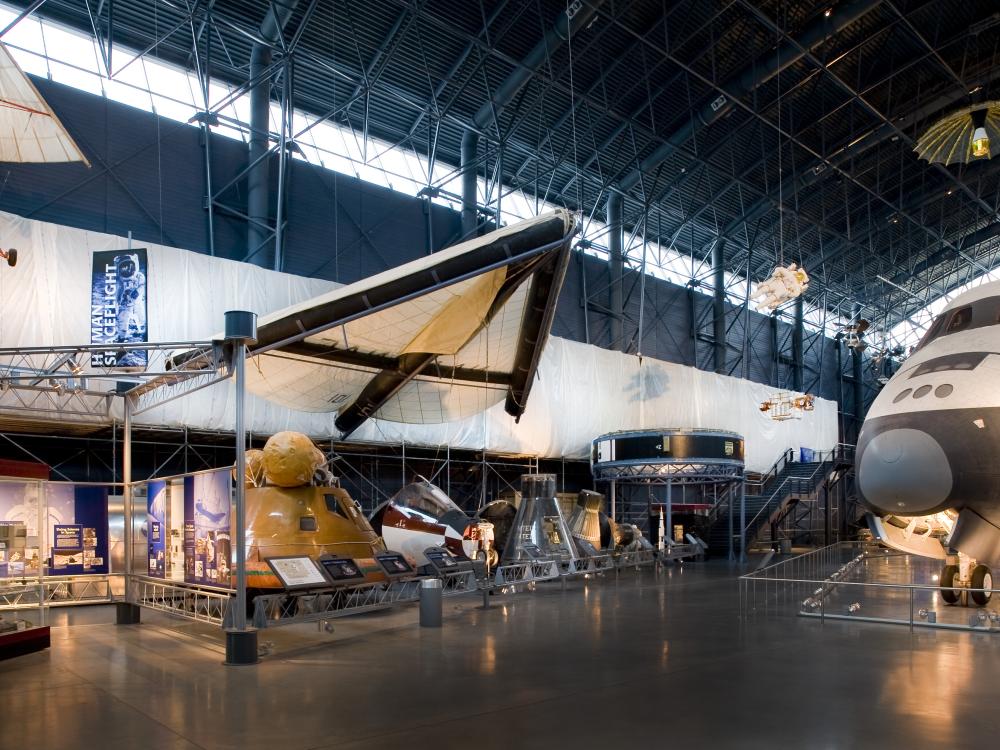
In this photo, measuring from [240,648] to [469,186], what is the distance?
24.9m

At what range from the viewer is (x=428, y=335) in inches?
748

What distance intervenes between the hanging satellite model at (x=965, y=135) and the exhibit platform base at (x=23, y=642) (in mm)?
23353

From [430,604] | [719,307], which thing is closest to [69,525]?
[430,604]

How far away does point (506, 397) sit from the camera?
2430 cm

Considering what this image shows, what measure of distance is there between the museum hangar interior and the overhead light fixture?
0.13 metres

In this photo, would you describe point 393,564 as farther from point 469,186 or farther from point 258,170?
point 469,186

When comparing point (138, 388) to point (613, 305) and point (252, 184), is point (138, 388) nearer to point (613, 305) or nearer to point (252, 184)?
point (252, 184)

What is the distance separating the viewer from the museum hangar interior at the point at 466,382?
9.51 meters

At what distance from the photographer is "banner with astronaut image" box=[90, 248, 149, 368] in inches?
605

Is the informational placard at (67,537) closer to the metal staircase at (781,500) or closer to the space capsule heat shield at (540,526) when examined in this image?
the space capsule heat shield at (540,526)

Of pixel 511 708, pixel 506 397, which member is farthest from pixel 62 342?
pixel 511 708

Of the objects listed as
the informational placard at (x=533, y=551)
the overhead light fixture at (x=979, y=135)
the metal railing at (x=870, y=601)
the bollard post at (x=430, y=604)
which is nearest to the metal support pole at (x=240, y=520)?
the bollard post at (x=430, y=604)

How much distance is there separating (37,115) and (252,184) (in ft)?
44.9

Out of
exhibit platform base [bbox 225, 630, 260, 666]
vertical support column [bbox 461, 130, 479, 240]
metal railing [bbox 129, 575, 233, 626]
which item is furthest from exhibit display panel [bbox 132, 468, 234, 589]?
vertical support column [bbox 461, 130, 479, 240]
